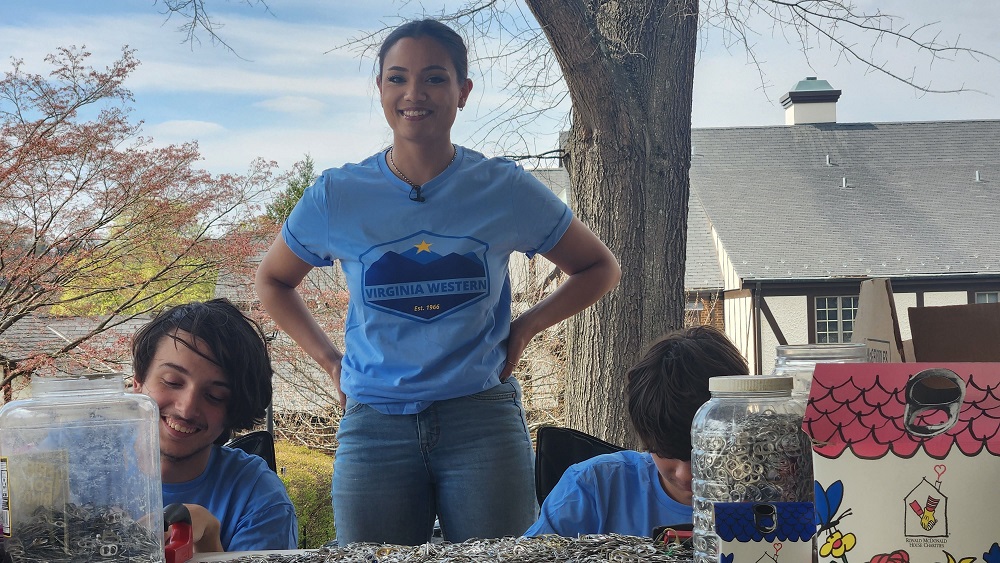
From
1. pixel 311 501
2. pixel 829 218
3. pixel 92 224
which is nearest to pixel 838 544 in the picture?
pixel 311 501

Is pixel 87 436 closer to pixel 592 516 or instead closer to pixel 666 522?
pixel 592 516

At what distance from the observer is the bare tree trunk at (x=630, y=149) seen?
11.4ft

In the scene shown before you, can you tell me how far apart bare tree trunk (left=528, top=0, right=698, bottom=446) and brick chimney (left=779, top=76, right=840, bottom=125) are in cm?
1840

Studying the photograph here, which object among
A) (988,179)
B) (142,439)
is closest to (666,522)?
(142,439)

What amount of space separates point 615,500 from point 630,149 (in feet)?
7.12

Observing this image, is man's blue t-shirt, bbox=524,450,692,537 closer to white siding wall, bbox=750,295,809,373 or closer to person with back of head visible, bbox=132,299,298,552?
person with back of head visible, bbox=132,299,298,552

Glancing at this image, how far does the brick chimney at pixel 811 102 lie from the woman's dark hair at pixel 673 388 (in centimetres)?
2053

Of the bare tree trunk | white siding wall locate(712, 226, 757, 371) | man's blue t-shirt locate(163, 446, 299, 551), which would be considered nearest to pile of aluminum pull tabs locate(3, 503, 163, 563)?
man's blue t-shirt locate(163, 446, 299, 551)

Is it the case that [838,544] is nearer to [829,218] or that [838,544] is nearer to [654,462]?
[654,462]

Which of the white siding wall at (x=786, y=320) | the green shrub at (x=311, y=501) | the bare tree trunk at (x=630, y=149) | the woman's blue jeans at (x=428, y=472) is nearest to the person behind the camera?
the woman's blue jeans at (x=428, y=472)

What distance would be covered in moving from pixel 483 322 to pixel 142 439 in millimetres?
923

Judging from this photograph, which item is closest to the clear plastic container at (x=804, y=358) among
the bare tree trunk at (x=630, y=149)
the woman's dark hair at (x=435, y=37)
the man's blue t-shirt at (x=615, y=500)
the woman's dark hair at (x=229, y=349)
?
the man's blue t-shirt at (x=615, y=500)

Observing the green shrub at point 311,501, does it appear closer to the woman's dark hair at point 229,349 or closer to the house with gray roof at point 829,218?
the woman's dark hair at point 229,349

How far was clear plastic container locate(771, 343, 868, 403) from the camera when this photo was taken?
2.97ft
